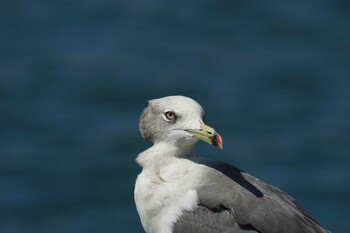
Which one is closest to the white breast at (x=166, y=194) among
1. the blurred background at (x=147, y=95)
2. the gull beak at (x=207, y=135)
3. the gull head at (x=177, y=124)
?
the gull head at (x=177, y=124)

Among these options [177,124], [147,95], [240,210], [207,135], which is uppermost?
[147,95]

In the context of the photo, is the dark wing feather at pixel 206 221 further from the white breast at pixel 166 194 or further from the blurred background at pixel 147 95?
the blurred background at pixel 147 95

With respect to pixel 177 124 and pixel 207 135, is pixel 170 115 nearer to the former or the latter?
pixel 177 124

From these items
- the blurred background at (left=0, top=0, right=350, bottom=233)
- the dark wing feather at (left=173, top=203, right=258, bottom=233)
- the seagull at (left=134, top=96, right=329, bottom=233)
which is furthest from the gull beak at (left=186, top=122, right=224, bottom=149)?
the blurred background at (left=0, top=0, right=350, bottom=233)

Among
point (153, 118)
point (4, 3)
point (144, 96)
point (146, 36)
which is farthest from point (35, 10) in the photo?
point (153, 118)

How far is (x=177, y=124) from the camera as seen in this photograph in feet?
29.9

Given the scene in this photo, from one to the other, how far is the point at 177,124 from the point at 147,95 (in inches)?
422

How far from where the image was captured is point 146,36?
70.7 ft

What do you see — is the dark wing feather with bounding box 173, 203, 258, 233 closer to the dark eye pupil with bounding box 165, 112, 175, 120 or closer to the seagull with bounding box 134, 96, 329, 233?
Result: the seagull with bounding box 134, 96, 329, 233

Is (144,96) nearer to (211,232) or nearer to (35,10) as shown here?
(35,10)

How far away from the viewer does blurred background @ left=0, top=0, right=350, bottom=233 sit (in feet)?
61.3

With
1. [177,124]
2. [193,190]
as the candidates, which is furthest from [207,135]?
[193,190]

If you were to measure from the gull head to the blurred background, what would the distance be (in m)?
8.60

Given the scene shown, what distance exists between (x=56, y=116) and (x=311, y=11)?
5524mm
